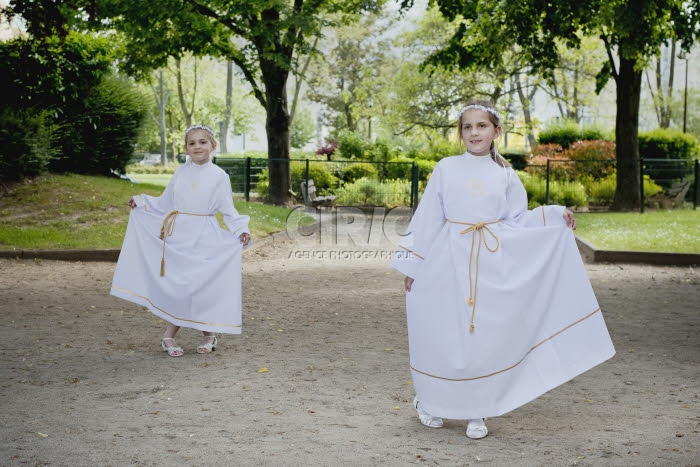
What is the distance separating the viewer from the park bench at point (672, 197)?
23.6 m

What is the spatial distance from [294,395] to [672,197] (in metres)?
20.8

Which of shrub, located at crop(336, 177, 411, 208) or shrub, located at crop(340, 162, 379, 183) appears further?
shrub, located at crop(340, 162, 379, 183)

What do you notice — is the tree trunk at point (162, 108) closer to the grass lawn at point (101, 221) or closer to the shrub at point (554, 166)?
the shrub at point (554, 166)

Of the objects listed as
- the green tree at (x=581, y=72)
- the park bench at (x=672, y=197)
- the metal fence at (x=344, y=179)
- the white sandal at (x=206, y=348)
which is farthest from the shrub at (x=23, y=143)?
the green tree at (x=581, y=72)

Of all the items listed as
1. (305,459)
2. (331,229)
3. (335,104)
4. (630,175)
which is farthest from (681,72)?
(305,459)

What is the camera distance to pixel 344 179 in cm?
2555

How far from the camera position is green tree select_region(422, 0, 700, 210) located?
13.8 metres

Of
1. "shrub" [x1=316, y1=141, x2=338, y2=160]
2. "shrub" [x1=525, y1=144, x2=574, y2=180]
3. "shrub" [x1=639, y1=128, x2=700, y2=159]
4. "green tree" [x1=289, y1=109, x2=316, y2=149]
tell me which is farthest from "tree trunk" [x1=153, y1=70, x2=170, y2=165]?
"shrub" [x1=639, y1=128, x2=700, y2=159]

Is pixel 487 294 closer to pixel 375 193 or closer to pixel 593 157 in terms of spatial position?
pixel 375 193

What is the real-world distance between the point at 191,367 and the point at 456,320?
100.0 inches

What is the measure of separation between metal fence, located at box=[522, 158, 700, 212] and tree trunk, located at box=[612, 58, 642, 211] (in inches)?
13.1

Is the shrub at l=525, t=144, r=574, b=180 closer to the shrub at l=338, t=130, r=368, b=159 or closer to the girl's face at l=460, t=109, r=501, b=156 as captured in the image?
the shrub at l=338, t=130, r=368, b=159

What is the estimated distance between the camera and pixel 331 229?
730 inches

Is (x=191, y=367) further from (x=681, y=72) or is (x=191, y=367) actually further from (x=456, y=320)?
(x=681, y=72)
